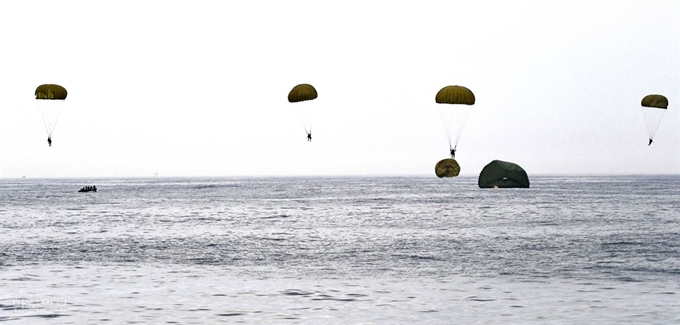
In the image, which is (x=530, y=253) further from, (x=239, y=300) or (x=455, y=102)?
(x=455, y=102)

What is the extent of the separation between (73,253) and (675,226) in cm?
3631

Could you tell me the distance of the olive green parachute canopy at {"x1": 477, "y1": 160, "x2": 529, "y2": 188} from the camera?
121 meters

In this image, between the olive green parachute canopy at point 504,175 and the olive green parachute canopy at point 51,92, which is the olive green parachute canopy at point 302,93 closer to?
the olive green parachute canopy at point 51,92

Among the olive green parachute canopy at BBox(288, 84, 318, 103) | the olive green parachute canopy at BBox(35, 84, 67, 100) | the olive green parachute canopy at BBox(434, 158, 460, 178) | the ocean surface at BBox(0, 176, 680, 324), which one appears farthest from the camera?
the olive green parachute canopy at BBox(434, 158, 460, 178)

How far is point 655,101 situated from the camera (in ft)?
255

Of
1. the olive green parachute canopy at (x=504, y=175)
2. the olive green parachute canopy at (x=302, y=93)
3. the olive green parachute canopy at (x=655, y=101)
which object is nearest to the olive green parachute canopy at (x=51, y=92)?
the olive green parachute canopy at (x=302, y=93)

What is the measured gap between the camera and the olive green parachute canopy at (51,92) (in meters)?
62.7

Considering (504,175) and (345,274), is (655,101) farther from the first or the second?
(345,274)

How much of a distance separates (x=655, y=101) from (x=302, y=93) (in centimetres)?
3787

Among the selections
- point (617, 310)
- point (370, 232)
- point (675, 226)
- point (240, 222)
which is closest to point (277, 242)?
point (370, 232)

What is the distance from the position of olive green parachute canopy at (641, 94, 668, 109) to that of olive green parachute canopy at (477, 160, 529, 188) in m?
43.0

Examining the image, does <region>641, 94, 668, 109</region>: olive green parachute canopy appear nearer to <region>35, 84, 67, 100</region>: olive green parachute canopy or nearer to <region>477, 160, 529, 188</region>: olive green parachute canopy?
<region>477, 160, 529, 188</region>: olive green parachute canopy

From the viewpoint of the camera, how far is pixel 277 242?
39500 millimetres

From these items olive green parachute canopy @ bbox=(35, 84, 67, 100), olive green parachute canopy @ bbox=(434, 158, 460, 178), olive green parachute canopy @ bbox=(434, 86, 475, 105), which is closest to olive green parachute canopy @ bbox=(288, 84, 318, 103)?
olive green parachute canopy @ bbox=(434, 86, 475, 105)
